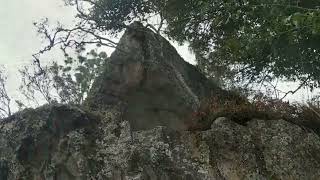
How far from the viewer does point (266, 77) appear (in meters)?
12.6

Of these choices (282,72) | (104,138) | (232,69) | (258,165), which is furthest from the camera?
(232,69)

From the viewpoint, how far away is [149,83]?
12.6m

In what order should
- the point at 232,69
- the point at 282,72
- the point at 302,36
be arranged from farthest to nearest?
the point at 232,69 → the point at 282,72 → the point at 302,36

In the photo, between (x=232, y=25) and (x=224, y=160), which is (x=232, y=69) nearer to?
(x=232, y=25)

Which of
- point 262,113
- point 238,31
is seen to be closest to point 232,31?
point 238,31

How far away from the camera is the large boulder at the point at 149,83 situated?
1153 cm

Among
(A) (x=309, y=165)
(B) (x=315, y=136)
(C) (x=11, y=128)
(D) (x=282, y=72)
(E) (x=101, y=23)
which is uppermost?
(E) (x=101, y=23)

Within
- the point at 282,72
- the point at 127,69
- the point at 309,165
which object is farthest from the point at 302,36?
the point at 127,69

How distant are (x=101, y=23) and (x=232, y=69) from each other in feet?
13.5

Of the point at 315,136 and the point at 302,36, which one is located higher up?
the point at 302,36

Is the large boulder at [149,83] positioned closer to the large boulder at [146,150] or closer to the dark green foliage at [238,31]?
the dark green foliage at [238,31]

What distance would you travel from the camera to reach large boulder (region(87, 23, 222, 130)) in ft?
37.8

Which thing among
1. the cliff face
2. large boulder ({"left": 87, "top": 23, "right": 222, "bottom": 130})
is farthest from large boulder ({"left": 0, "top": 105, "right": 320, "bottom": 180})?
large boulder ({"left": 87, "top": 23, "right": 222, "bottom": 130})

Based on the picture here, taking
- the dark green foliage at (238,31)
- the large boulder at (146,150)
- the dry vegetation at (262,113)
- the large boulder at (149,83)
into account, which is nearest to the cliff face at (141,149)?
the large boulder at (146,150)
